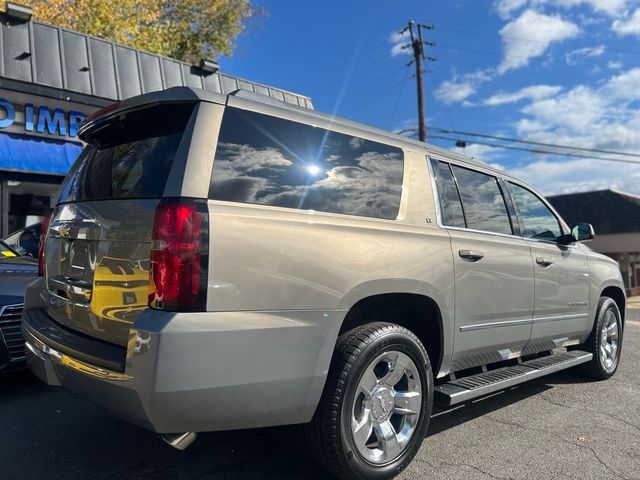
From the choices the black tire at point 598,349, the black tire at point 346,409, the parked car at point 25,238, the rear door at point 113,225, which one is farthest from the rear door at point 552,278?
the parked car at point 25,238

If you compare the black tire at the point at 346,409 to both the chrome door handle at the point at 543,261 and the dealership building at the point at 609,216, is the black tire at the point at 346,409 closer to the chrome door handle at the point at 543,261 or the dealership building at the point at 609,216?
the chrome door handle at the point at 543,261

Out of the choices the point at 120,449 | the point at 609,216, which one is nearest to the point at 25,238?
the point at 120,449

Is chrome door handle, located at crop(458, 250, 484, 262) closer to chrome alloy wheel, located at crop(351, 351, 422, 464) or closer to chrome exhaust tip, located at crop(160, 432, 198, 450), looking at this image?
chrome alloy wheel, located at crop(351, 351, 422, 464)

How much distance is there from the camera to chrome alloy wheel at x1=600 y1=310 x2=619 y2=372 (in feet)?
17.2

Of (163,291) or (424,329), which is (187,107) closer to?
(163,291)

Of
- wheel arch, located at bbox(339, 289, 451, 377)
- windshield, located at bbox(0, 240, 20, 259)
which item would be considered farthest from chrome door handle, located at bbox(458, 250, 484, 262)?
windshield, located at bbox(0, 240, 20, 259)

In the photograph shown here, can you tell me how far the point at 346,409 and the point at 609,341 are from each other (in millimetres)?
4033

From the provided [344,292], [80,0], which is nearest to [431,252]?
[344,292]

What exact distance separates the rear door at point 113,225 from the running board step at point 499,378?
78.4 inches

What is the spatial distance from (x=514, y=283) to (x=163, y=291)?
2696mm

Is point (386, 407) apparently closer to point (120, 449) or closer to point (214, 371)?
point (214, 371)

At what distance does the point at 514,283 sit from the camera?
3.89 metres

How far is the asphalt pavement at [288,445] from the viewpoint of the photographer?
3025 millimetres

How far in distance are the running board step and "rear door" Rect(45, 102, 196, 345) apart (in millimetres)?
1991
